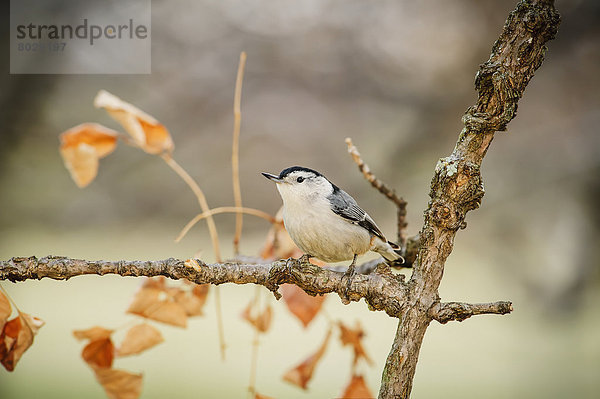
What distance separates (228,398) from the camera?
1.09 m

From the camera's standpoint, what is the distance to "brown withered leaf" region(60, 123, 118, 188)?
1.73ft

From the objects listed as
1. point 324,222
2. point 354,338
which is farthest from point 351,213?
point 354,338

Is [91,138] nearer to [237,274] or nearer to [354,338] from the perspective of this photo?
[237,274]

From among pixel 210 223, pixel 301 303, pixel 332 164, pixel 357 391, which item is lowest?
pixel 357 391

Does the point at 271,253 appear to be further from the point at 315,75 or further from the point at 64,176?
the point at 64,176

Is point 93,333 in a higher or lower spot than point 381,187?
lower

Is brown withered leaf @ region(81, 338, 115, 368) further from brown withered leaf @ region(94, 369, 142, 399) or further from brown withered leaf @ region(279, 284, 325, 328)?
brown withered leaf @ region(279, 284, 325, 328)

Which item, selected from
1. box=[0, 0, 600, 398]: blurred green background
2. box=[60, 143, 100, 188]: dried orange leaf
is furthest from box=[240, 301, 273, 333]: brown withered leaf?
box=[0, 0, 600, 398]: blurred green background

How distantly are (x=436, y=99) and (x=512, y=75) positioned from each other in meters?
1.04

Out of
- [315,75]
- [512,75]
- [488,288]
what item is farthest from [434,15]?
[512,75]

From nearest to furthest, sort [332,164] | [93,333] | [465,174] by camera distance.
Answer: [465,174]
[93,333]
[332,164]

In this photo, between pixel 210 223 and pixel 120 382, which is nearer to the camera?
pixel 120 382

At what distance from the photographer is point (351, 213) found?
2.21ft

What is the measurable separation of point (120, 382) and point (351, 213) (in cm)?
34
